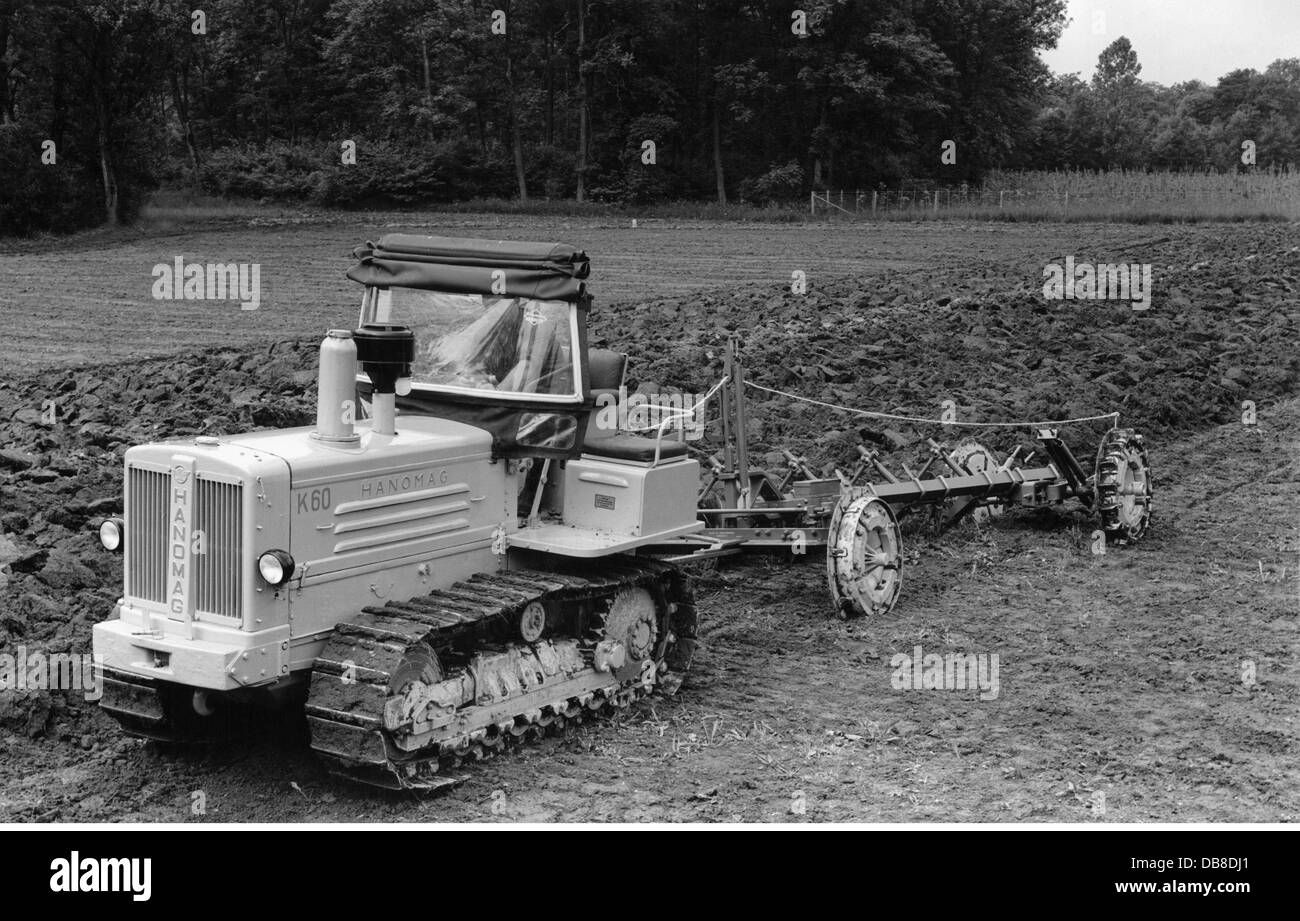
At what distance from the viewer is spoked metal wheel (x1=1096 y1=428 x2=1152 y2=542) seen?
13883mm

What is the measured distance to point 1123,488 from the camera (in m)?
14.1

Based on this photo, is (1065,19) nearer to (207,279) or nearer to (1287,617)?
(207,279)

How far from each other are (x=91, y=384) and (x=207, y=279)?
15.2 meters

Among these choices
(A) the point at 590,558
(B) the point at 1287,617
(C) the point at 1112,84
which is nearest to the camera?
(A) the point at 590,558

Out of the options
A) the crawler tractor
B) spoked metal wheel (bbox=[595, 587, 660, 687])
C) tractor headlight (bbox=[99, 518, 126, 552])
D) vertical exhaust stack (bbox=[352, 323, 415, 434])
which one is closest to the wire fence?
spoked metal wheel (bbox=[595, 587, 660, 687])

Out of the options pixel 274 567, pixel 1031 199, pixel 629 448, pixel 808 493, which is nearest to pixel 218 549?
pixel 274 567

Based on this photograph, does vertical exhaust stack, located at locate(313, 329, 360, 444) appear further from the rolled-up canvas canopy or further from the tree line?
the tree line

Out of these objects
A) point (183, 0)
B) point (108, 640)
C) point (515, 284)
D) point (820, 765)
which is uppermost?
point (183, 0)

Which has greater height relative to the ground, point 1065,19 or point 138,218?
point 1065,19

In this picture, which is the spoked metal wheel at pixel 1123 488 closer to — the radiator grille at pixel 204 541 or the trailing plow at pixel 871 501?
the trailing plow at pixel 871 501

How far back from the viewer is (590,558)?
9.71 meters

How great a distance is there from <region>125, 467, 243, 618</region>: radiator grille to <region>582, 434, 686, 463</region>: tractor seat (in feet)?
8.40

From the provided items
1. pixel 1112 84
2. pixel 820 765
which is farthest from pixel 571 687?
pixel 1112 84

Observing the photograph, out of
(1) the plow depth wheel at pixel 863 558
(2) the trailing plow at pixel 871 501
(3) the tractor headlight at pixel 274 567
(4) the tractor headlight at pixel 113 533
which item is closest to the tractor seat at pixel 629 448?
(2) the trailing plow at pixel 871 501
